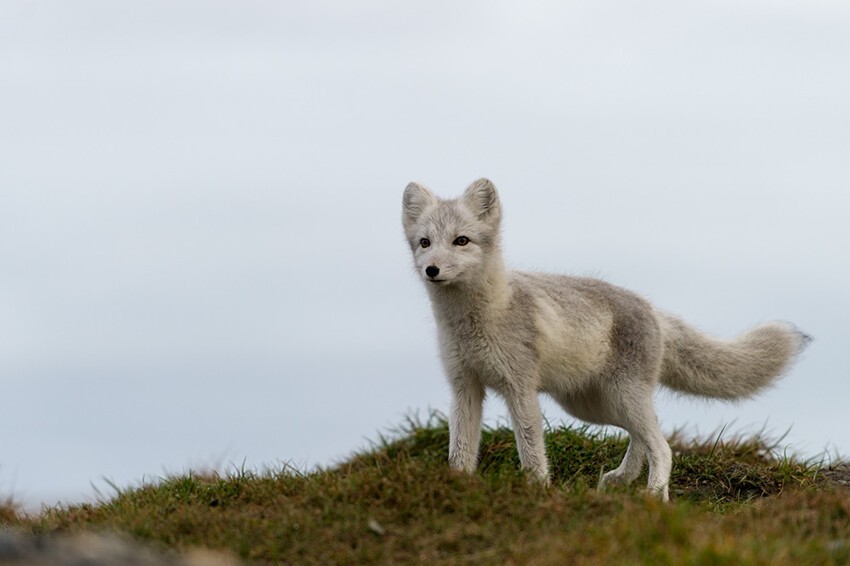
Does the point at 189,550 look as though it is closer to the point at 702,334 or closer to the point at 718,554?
the point at 718,554

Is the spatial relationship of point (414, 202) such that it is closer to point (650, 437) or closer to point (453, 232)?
point (453, 232)

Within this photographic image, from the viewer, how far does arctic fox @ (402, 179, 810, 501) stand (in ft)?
25.2

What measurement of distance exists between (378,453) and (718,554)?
17.3 feet

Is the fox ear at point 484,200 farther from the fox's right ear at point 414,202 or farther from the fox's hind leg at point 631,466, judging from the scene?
the fox's hind leg at point 631,466

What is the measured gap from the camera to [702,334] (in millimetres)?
9109

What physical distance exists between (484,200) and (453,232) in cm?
46

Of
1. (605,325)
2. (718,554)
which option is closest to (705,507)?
(605,325)

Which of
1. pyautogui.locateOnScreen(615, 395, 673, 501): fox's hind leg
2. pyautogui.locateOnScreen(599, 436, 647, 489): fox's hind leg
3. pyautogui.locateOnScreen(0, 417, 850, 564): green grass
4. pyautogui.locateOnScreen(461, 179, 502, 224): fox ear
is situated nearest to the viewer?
pyautogui.locateOnScreen(0, 417, 850, 564): green grass

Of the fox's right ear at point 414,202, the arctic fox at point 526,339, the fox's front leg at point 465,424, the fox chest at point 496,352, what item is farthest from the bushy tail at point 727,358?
the fox's right ear at point 414,202

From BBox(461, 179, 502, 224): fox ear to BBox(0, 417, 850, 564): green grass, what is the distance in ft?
5.81

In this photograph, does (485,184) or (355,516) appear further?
(485,184)

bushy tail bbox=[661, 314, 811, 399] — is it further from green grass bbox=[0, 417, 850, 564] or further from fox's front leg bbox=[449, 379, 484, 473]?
fox's front leg bbox=[449, 379, 484, 473]

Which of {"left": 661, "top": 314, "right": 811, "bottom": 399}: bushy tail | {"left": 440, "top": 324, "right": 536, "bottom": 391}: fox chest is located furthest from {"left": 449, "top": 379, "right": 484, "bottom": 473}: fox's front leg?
{"left": 661, "top": 314, "right": 811, "bottom": 399}: bushy tail

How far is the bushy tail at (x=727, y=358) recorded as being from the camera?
29.2 ft
